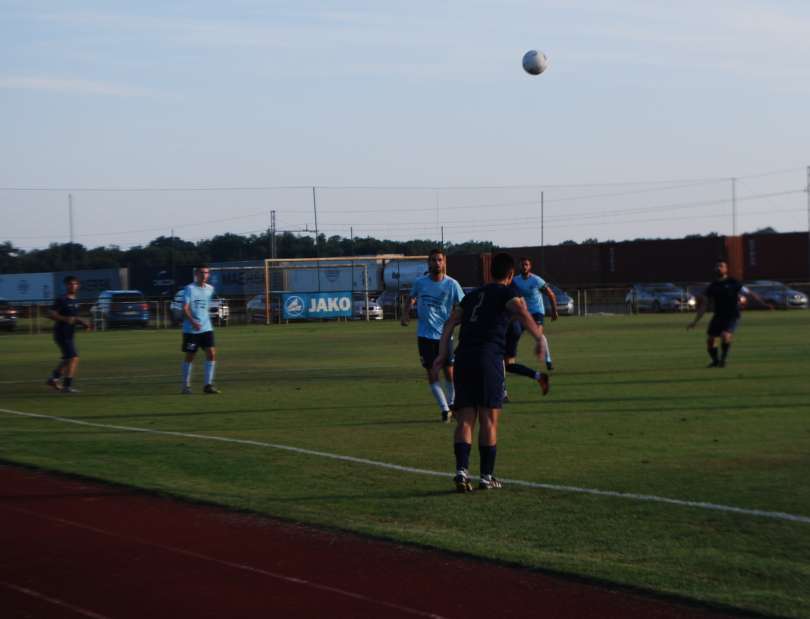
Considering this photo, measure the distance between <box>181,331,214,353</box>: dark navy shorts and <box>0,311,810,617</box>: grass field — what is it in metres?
1.00

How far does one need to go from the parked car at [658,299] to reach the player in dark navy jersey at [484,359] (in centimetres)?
4913

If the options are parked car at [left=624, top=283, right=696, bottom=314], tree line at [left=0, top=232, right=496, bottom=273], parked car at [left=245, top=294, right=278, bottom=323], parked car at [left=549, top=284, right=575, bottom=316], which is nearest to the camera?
parked car at [left=549, top=284, right=575, bottom=316]

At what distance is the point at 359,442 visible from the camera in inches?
496

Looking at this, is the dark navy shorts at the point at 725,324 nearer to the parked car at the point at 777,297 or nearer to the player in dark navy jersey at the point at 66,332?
the player in dark navy jersey at the point at 66,332

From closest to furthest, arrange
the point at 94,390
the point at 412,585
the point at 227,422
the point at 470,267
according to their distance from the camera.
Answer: the point at 412,585 < the point at 227,422 < the point at 94,390 < the point at 470,267

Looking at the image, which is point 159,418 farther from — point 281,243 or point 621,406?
point 281,243

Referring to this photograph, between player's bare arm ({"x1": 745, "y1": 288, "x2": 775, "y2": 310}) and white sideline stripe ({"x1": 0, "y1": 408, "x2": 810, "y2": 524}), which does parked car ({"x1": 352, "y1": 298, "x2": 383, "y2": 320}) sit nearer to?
player's bare arm ({"x1": 745, "y1": 288, "x2": 775, "y2": 310})

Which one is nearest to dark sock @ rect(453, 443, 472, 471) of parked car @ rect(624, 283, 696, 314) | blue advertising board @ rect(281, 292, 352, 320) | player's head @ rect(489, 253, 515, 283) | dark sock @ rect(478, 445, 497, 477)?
dark sock @ rect(478, 445, 497, 477)

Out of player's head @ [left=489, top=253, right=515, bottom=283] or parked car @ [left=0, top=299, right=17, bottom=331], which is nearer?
player's head @ [left=489, top=253, right=515, bottom=283]


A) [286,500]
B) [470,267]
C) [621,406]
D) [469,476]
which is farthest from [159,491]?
[470,267]

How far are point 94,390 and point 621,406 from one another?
32.6 ft

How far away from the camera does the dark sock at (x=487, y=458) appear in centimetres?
953

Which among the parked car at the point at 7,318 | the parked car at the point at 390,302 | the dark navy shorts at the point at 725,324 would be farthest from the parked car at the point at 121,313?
the dark navy shorts at the point at 725,324

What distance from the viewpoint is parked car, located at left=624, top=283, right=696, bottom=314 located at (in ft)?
188
